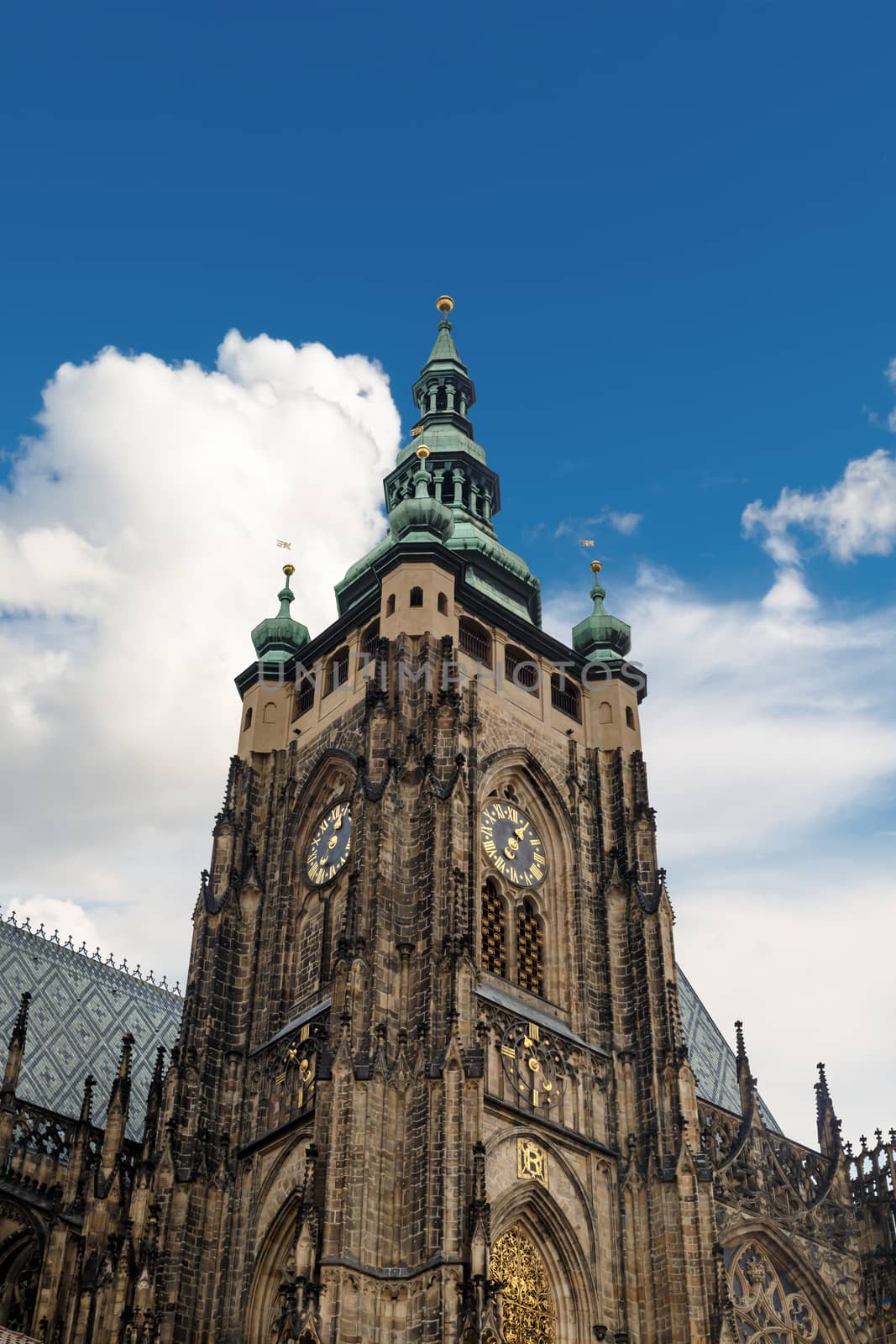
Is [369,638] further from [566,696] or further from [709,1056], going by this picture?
[709,1056]

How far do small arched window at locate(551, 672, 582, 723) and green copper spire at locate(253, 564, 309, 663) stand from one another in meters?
7.39

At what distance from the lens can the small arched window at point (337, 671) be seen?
45125 millimetres

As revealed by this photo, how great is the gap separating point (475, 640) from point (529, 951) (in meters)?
8.44

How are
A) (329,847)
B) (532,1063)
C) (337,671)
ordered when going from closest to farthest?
(532,1063)
(329,847)
(337,671)

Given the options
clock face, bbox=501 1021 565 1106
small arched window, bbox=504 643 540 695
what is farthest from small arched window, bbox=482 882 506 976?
small arched window, bbox=504 643 540 695

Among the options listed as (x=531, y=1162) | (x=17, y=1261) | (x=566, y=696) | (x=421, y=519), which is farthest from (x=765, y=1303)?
(x=421, y=519)

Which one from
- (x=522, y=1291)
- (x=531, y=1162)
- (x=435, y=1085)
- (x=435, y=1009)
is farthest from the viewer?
(x=531, y=1162)

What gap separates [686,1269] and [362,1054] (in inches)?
340

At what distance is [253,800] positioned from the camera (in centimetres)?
4447

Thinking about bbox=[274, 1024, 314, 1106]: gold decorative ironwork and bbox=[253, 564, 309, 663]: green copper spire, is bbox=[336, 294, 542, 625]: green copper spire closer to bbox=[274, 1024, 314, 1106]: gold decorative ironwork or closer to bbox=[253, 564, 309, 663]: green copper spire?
bbox=[253, 564, 309, 663]: green copper spire

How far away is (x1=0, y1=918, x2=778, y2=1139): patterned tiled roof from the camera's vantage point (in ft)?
152

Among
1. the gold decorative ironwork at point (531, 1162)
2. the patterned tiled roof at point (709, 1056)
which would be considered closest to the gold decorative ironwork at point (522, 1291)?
the gold decorative ironwork at point (531, 1162)

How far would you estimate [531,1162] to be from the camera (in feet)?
119

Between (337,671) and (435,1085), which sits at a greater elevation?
(337,671)
